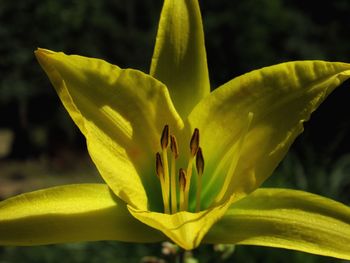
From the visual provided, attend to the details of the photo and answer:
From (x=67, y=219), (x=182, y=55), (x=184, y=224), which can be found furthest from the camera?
(x=182, y=55)

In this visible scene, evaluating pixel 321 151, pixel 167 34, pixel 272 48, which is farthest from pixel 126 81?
pixel 272 48

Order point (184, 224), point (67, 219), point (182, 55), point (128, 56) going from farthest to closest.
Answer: point (128, 56) < point (182, 55) < point (67, 219) < point (184, 224)

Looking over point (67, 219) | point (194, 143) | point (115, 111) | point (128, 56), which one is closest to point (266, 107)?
point (194, 143)

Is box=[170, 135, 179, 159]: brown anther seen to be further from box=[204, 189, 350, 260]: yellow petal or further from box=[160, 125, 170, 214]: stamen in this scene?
box=[204, 189, 350, 260]: yellow petal

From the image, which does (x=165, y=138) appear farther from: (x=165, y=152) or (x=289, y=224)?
(x=289, y=224)

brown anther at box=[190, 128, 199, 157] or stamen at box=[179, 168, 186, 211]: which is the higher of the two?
brown anther at box=[190, 128, 199, 157]

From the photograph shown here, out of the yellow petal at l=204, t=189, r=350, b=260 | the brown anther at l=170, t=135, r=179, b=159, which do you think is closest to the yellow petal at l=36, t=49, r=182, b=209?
the brown anther at l=170, t=135, r=179, b=159
